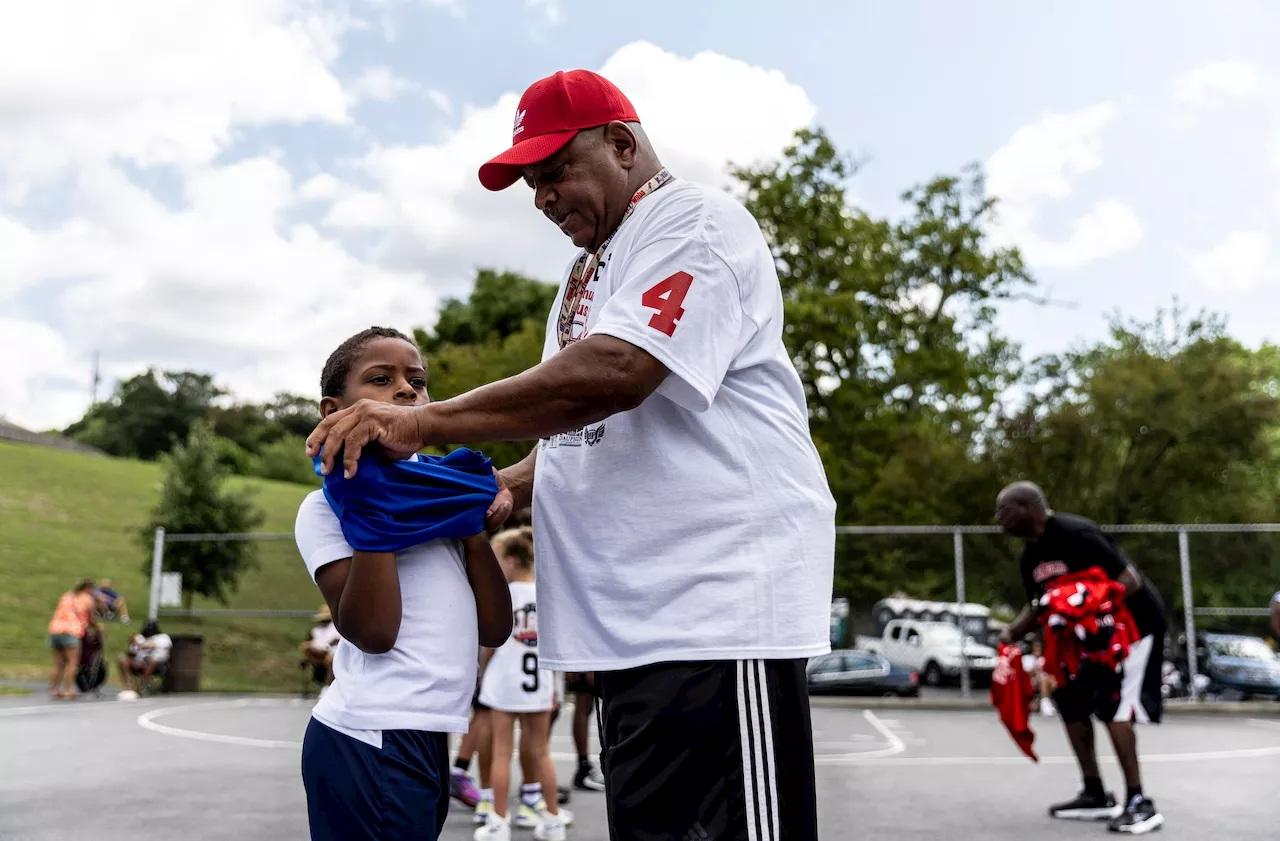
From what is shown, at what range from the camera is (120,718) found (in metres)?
14.3

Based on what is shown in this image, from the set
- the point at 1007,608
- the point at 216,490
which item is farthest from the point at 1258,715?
the point at 216,490

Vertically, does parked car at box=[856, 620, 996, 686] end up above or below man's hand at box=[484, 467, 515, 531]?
below

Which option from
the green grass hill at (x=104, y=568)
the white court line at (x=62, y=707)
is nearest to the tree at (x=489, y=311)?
the green grass hill at (x=104, y=568)

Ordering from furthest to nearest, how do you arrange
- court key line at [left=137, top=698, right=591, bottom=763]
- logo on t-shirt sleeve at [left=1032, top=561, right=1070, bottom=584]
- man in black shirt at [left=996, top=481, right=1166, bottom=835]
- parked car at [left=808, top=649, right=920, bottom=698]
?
1. parked car at [left=808, top=649, right=920, bottom=698]
2. court key line at [left=137, top=698, right=591, bottom=763]
3. logo on t-shirt sleeve at [left=1032, top=561, right=1070, bottom=584]
4. man in black shirt at [left=996, top=481, right=1166, bottom=835]

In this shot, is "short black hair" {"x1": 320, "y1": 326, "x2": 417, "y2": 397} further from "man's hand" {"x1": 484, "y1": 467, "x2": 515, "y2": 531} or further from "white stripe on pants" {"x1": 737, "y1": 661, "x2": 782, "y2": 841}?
"white stripe on pants" {"x1": 737, "y1": 661, "x2": 782, "y2": 841}

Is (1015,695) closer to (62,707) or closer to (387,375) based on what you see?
(387,375)

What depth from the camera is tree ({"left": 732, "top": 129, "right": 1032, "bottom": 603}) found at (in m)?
24.1

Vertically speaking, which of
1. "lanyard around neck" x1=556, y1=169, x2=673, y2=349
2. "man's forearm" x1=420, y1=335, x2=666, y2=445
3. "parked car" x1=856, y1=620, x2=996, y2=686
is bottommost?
"parked car" x1=856, y1=620, x2=996, y2=686

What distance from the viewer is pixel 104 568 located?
33719mm

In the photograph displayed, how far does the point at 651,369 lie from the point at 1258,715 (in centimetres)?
1686

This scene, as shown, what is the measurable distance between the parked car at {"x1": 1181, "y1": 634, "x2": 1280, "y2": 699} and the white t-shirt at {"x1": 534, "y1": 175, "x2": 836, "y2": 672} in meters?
17.2

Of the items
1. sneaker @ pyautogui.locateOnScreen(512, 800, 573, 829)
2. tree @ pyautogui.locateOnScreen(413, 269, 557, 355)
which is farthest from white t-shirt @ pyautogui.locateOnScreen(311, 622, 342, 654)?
tree @ pyautogui.locateOnScreen(413, 269, 557, 355)

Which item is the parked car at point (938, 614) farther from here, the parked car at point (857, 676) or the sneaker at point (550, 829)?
the sneaker at point (550, 829)

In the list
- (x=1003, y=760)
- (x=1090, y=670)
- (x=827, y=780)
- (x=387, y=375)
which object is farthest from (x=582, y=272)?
(x=1003, y=760)
